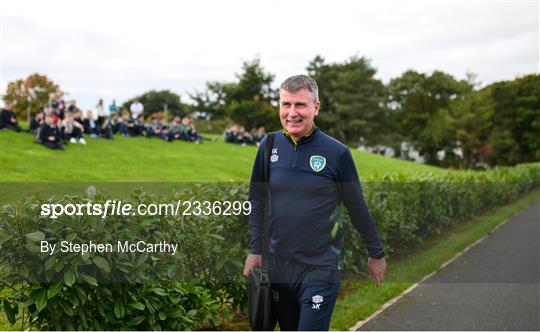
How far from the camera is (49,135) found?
522 inches

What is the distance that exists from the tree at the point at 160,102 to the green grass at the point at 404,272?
16.9m

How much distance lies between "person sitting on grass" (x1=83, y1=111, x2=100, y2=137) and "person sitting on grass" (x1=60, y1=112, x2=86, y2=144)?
1897 millimetres

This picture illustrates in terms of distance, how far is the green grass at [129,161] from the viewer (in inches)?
362

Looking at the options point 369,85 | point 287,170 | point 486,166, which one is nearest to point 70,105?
point 369,85

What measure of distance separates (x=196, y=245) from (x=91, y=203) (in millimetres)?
1168

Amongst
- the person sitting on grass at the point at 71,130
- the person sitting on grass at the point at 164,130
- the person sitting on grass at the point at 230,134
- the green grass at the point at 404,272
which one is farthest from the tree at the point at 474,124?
the person sitting on grass at the point at 164,130

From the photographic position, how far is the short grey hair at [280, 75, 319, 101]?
300cm

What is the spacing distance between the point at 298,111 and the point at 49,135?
1180 centimetres

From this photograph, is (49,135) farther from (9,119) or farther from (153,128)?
(153,128)

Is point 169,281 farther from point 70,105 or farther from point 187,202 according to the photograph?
point 70,105

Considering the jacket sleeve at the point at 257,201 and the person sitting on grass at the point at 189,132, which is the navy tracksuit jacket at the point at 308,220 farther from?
the person sitting on grass at the point at 189,132

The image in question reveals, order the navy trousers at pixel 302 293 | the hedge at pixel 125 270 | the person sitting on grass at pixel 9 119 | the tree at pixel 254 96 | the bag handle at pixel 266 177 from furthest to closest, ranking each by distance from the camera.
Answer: the tree at pixel 254 96, the person sitting on grass at pixel 9 119, the hedge at pixel 125 270, the bag handle at pixel 266 177, the navy trousers at pixel 302 293

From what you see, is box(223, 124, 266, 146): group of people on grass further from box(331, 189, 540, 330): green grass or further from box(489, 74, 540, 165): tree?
box(331, 189, 540, 330): green grass

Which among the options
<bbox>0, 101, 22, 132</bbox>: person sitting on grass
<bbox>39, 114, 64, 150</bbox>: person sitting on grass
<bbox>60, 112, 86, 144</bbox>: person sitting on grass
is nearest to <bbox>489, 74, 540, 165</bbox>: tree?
<bbox>39, 114, 64, 150</bbox>: person sitting on grass
